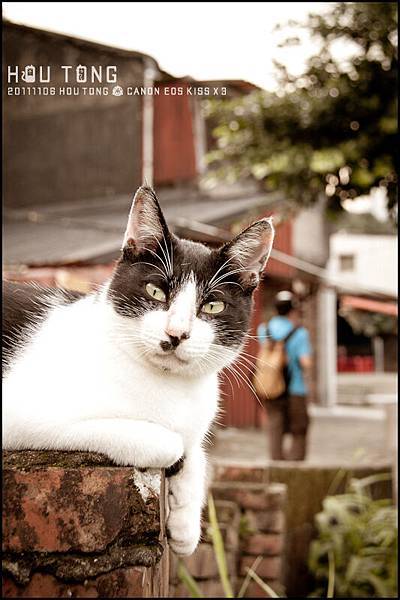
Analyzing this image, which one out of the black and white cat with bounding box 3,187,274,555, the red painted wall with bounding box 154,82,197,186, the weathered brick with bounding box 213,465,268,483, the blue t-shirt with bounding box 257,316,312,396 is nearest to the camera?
the black and white cat with bounding box 3,187,274,555

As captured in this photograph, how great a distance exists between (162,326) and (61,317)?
295 millimetres

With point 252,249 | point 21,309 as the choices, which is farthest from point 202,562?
point 252,249

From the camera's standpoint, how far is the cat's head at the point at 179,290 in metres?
1.26

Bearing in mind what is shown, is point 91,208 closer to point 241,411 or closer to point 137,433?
point 241,411

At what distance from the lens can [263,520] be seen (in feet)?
9.91

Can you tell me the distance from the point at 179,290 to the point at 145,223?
142 millimetres

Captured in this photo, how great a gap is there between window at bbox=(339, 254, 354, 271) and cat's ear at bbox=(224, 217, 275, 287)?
558 inches

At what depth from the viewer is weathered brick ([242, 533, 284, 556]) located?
3.00 m

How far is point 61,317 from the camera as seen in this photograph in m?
1.45

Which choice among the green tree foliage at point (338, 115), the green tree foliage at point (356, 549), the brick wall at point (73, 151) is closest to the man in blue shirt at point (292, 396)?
the green tree foliage at point (356, 549)

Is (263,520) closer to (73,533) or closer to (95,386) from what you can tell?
(95,386)

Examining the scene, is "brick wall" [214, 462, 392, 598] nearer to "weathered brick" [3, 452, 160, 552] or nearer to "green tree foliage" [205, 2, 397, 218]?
"green tree foliage" [205, 2, 397, 218]

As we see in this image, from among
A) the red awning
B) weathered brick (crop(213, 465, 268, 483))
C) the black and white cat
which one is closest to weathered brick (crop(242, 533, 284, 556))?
weathered brick (crop(213, 465, 268, 483))

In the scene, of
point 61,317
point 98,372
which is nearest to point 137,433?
point 98,372
